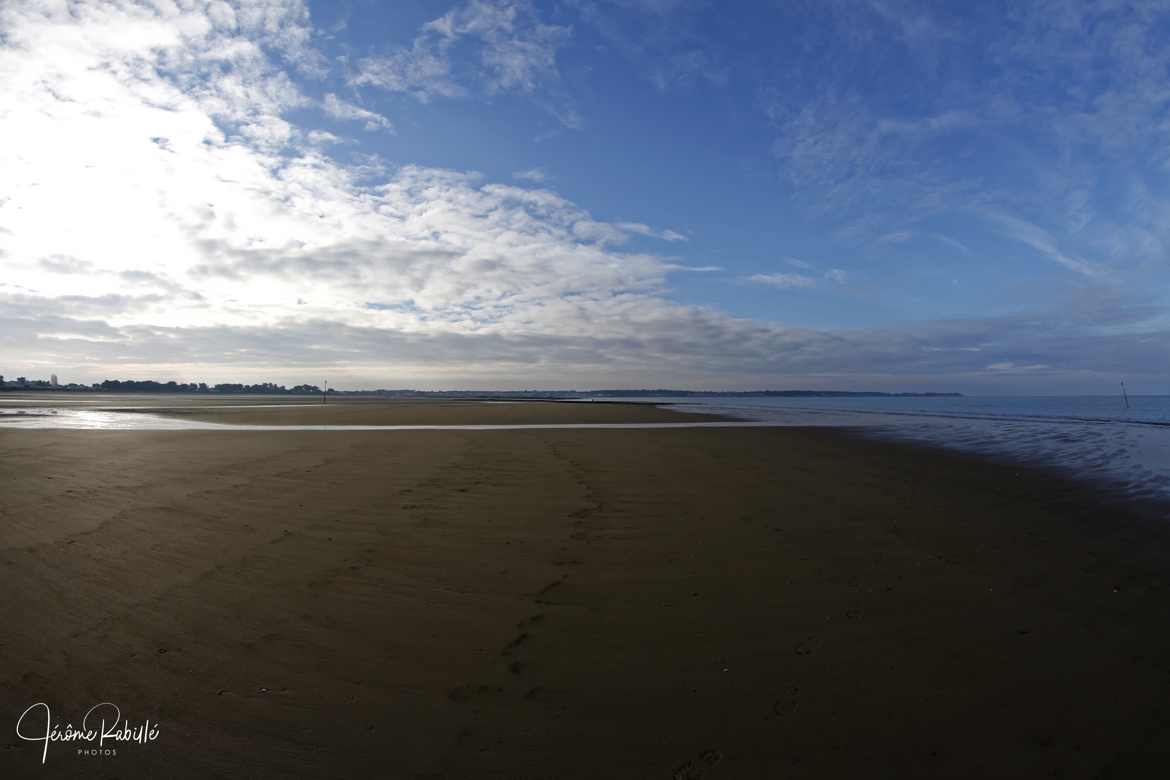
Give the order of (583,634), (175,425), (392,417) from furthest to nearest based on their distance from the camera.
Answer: (392,417) < (175,425) < (583,634)

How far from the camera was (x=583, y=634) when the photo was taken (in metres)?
4.67

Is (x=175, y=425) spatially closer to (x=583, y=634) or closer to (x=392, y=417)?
(x=392, y=417)

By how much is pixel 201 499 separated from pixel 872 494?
1222 cm

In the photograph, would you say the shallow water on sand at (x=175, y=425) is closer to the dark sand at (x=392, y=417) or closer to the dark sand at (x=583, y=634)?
the dark sand at (x=392, y=417)

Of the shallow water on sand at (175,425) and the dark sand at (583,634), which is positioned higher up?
the shallow water on sand at (175,425)

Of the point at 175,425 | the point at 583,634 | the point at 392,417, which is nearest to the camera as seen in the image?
the point at 583,634

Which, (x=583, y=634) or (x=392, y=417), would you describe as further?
(x=392, y=417)

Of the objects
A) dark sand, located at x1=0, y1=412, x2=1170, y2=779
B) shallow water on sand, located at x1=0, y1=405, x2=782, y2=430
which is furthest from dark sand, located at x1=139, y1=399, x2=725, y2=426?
dark sand, located at x1=0, y1=412, x2=1170, y2=779

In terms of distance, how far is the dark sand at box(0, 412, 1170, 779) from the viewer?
3.23 metres

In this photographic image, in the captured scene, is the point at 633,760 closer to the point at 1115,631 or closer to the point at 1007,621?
the point at 1007,621

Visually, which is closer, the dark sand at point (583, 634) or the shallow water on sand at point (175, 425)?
the dark sand at point (583, 634)

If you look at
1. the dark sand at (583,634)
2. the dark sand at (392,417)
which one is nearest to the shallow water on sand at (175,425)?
the dark sand at (392,417)

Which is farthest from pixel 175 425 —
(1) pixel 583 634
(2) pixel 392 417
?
(1) pixel 583 634

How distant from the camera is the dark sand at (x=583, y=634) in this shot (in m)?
3.23
